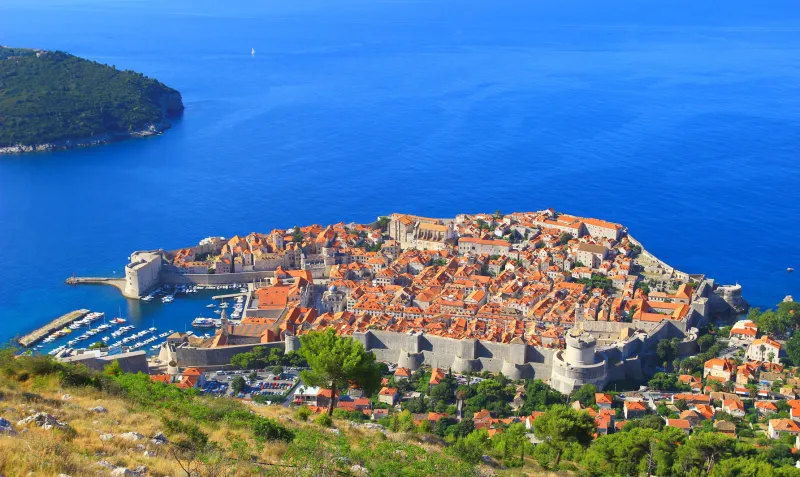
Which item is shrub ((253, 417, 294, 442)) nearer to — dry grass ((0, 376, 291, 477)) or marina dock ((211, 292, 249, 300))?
dry grass ((0, 376, 291, 477))

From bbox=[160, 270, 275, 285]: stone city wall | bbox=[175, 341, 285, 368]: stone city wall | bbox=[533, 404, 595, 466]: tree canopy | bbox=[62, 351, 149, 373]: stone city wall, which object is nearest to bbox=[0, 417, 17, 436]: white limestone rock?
bbox=[533, 404, 595, 466]: tree canopy

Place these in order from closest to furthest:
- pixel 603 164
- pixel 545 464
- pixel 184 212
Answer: pixel 545 464, pixel 184 212, pixel 603 164

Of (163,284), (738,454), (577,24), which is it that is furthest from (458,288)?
(577,24)

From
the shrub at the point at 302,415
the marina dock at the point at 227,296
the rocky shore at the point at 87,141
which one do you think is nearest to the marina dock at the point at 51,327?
the marina dock at the point at 227,296

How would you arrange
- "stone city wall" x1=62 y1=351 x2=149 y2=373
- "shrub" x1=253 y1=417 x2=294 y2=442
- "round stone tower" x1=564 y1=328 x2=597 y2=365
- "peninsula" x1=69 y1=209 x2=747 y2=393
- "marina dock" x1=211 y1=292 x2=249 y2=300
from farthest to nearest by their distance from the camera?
"marina dock" x1=211 y1=292 x2=249 y2=300 < "peninsula" x1=69 y1=209 x2=747 y2=393 < "round stone tower" x1=564 y1=328 x2=597 y2=365 < "stone city wall" x1=62 y1=351 x2=149 y2=373 < "shrub" x1=253 y1=417 x2=294 y2=442

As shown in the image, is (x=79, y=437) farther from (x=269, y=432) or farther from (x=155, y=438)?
(x=269, y=432)

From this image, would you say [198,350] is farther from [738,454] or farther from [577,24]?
[577,24]

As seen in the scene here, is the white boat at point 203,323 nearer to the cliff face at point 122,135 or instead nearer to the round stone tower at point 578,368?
the round stone tower at point 578,368
